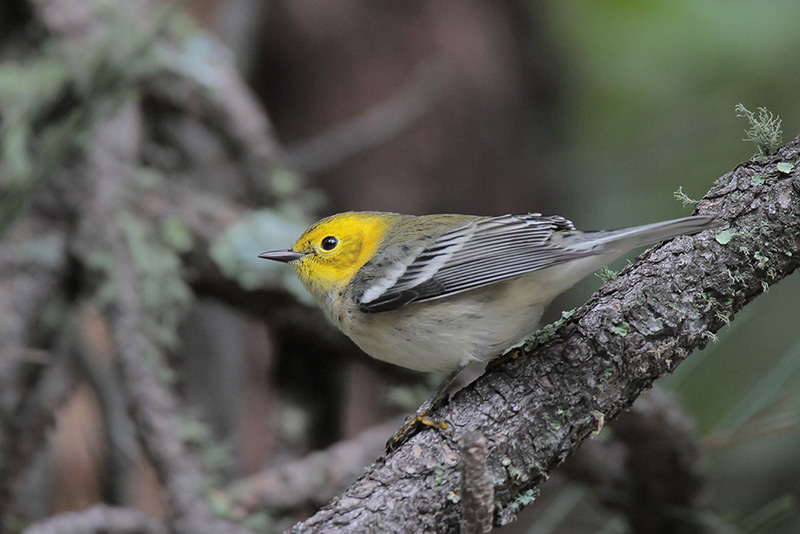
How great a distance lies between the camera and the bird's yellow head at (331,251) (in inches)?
115

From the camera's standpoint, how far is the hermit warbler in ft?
7.46

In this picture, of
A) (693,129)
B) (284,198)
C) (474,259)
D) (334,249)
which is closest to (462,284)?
(474,259)

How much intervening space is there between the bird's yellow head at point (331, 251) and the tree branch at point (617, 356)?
42.0 inches

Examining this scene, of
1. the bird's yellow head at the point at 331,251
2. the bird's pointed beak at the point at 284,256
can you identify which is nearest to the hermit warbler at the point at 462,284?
the bird's yellow head at the point at 331,251

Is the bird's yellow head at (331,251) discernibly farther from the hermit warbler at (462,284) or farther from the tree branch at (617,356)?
the tree branch at (617,356)

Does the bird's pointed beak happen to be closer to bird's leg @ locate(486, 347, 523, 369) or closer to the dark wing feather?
the dark wing feather

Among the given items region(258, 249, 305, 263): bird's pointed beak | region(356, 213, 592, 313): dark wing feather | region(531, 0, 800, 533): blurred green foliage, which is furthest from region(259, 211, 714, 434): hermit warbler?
region(531, 0, 800, 533): blurred green foliage

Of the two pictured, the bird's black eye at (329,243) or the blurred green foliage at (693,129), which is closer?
the bird's black eye at (329,243)

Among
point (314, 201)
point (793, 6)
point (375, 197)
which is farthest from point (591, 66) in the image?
point (314, 201)

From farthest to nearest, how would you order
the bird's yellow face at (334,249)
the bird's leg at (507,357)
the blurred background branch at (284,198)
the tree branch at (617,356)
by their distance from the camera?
the blurred background branch at (284,198) → the bird's yellow face at (334,249) → the bird's leg at (507,357) → the tree branch at (617,356)

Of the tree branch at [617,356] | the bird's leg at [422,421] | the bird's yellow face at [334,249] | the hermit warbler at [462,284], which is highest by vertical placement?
the bird's yellow face at [334,249]

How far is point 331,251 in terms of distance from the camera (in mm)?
2959

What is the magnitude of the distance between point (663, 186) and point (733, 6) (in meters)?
1.39

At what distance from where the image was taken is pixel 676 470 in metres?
3.34
